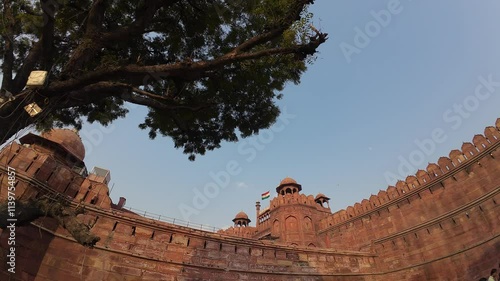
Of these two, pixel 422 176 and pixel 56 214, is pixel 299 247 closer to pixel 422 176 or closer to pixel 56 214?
pixel 422 176

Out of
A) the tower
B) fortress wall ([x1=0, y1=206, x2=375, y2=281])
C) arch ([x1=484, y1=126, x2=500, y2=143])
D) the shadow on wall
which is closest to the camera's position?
the shadow on wall

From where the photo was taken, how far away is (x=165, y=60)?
9.11 metres

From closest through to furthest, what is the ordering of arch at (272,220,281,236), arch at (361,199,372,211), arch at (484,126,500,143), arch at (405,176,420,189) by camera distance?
arch at (484,126,500,143), arch at (405,176,420,189), arch at (361,199,372,211), arch at (272,220,281,236)

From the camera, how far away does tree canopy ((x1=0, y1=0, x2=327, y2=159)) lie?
593 centimetres

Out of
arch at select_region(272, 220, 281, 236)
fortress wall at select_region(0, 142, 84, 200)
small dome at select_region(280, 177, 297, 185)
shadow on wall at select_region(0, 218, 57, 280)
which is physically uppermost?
small dome at select_region(280, 177, 297, 185)

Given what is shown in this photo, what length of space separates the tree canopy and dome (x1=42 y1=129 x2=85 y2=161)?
11.9m

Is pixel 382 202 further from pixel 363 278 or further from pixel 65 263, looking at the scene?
pixel 65 263

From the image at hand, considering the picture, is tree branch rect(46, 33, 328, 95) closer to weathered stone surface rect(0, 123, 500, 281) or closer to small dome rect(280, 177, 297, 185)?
weathered stone surface rect(0, 123, 500, 281)

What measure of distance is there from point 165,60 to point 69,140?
16.0 m

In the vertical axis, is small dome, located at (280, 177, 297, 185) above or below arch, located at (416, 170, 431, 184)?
above

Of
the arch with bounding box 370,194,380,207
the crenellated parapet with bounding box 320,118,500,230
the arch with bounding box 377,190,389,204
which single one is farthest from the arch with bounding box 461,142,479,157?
the arch with bounding box 370,194,380,207

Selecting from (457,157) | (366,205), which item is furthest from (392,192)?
(457,157)

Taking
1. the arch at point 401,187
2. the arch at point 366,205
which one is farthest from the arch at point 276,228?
the arch at point 401,187

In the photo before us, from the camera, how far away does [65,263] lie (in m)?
13.1
